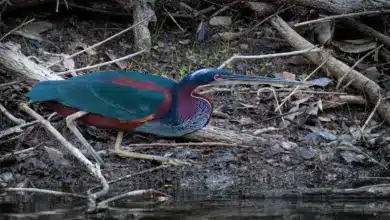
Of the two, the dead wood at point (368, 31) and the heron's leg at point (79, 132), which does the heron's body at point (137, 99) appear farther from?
the dead wood at point (368, 31)

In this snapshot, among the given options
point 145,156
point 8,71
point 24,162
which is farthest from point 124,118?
point 8,71

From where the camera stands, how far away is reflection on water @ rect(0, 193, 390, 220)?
565 centimetres

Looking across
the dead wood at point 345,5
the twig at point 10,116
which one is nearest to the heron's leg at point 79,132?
the twig at point 10,116

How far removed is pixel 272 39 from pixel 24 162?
3407 mm

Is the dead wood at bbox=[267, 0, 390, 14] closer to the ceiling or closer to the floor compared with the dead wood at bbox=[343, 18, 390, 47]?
closer to the ceiling

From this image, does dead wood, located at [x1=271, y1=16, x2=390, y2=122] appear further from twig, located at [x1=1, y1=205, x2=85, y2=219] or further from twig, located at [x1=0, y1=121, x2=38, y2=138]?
twig, located at [x1=1, y1=205, x2=85, y2=219]

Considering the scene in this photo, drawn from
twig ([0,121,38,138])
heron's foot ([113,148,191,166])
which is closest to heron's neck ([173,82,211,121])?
heron's foot ([113,148,191,166])

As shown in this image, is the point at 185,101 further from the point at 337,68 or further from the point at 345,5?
the point at 345,5

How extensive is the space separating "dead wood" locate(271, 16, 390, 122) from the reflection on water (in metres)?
2.27

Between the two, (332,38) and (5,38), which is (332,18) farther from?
(5,38)

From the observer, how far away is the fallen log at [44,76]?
743 cm

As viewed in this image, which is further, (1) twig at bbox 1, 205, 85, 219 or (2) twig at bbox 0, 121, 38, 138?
(2) twig at bbox 0, 121, 38, 138

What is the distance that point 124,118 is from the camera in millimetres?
6926

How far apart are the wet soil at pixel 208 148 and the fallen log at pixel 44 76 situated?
102 millimetres
